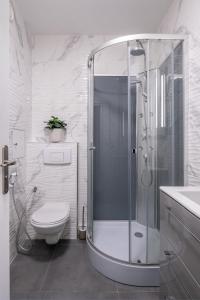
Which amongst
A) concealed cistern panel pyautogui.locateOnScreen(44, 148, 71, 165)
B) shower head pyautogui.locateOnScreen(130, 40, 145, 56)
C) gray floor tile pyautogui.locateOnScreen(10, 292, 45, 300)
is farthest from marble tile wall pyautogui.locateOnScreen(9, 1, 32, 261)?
shower head pyautogui.locateOnScreen(130, 40, 145, 56)

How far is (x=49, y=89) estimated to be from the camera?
2.47m

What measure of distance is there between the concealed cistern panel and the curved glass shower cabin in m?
0.30

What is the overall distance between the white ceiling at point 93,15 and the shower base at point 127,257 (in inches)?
90.0

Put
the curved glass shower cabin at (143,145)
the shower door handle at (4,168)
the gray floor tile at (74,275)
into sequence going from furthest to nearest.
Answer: the curved glass shower cabin at (143,145) → the gray floor tile at (74,275) → the shower door handle at (4,168)

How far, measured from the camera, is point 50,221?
179cm

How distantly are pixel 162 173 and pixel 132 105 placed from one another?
2.54ft

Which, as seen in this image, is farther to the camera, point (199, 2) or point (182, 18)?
point (182, 18)

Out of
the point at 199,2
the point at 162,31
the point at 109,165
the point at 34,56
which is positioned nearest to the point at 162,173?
the point at 109,165

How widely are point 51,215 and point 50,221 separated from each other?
0.43ft

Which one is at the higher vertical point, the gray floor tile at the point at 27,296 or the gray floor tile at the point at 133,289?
the gray floor tile at the point at 27,296

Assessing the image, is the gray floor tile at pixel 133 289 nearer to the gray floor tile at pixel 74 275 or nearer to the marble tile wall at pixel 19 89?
the gray floor tile at pixel 74 275

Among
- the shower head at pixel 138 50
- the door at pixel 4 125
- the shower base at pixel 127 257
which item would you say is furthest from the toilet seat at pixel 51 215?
the shower head at pixel 138 50

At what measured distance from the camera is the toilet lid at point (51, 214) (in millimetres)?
1803

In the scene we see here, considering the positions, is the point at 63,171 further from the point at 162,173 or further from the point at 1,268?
the point at 1,268
